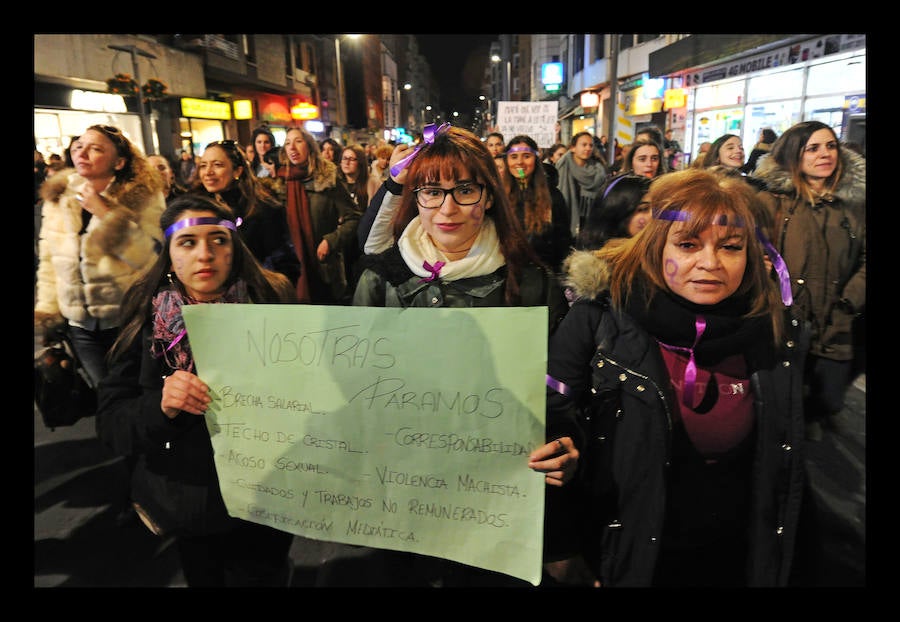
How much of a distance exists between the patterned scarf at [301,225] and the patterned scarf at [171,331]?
286 cm

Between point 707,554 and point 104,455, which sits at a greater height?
point 707,554

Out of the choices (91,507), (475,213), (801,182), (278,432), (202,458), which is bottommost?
(91,507)

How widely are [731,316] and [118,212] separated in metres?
3.25

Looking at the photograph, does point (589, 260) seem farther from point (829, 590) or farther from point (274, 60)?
point (274, 60)

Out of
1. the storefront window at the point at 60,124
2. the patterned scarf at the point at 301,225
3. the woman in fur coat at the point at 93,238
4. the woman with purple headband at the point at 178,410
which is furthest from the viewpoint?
the storefront window at the point at 60,124

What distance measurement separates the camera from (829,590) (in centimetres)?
170

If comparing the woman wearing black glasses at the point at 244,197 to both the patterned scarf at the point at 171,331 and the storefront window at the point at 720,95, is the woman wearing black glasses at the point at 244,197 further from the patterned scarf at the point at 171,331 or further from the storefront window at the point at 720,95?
the storefront window at the point at 720,95

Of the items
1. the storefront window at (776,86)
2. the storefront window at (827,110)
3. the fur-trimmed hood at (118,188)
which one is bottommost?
the fur-trimmed hood at (118,188)

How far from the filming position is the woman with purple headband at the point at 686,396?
1.58 meters

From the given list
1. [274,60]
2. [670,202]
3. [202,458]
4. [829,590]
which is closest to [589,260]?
[670,202]

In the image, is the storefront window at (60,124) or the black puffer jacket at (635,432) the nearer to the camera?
the black puffer jacket at (635,432)

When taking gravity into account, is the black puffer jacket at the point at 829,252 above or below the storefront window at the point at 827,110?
below

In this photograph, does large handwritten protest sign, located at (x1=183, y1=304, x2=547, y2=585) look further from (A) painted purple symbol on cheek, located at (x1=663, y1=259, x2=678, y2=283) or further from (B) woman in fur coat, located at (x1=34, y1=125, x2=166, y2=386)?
(B) woman in fur coat, located at (x1=34, y1=125, x2=166, y2=386)

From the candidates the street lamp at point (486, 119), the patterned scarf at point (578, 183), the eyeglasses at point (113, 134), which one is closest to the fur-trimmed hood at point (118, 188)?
the eyeglasses at point (113, 134)
